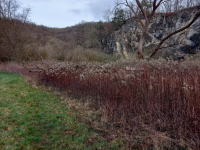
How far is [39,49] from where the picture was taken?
77.1 ft

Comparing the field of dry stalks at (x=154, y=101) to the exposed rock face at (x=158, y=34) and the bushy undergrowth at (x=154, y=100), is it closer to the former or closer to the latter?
the bushy undergrowth at (x=154, y=100)

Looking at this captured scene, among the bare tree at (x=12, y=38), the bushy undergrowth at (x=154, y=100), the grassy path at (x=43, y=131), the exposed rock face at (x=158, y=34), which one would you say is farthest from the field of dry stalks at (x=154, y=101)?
the bare tree at (x=12, y=38)

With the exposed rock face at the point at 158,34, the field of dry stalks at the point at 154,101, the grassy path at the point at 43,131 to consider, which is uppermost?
the exposed rock face at the point at 158,34

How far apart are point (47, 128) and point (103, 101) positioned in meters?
2.09

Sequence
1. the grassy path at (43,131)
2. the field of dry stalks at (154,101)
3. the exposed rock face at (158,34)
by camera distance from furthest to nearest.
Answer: the exposed rock face at (158,34)
the grassy path at (43,131)
the field of dry stalks at (154,101)

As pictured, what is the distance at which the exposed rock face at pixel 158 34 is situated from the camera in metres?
14.1

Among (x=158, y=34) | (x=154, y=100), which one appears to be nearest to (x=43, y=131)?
(x=154, y=100)

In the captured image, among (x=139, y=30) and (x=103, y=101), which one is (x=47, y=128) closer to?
(x=103, y=101)

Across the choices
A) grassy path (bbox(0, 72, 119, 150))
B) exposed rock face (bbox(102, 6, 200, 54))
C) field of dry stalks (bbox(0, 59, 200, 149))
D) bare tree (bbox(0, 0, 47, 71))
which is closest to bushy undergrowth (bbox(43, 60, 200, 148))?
field of dry stalks (bbox(0, 59, 200, 149))

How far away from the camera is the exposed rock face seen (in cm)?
1405

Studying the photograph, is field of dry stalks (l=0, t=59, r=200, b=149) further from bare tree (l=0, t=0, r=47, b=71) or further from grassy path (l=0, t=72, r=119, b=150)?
bare tree (l=0, t=0, r=47, b=71)

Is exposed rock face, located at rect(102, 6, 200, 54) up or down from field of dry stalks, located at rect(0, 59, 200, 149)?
up

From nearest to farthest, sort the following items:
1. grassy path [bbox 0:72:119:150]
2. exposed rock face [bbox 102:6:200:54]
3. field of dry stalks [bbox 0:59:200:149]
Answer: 1. field of dry stalks [bbox 0:59:200:149]
2. grassy path [bbox 0:72:119:150]
3. exposed rock face [bbox 102:6:200:54]

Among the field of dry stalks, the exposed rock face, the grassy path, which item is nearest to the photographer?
the field of dry stalks
